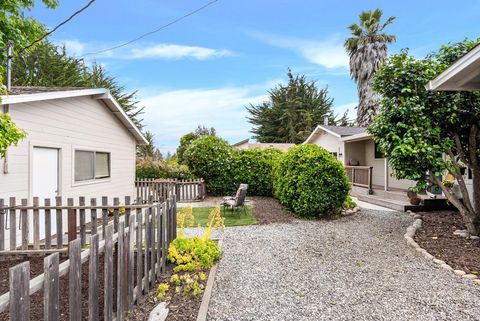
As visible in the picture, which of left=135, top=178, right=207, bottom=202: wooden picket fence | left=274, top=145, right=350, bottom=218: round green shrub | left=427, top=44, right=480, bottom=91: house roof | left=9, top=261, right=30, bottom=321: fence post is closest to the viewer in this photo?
left=9, top=261, right=30, bottom=321: fence post

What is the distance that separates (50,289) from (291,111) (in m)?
35.1

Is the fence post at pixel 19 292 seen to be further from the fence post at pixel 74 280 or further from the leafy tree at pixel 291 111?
the leafy tree at pixel 291 111

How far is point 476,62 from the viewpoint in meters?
5.20

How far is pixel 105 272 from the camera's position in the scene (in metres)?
2.67

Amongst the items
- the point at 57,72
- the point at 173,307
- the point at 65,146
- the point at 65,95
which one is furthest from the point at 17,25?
the point at 57,72

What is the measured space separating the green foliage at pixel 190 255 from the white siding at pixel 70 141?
4110 millimetres

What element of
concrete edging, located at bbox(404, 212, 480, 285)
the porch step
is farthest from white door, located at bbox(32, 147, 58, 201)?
the porch step

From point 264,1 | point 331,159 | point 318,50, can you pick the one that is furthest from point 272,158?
point 318,50

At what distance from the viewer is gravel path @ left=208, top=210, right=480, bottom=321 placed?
3.47 m

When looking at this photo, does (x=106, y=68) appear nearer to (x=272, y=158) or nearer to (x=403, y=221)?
(x=272, y=158)

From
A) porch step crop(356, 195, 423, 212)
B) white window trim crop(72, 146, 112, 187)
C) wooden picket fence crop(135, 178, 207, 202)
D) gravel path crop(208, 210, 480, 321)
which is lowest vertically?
gravel path crop(208, 210, 480, 321)

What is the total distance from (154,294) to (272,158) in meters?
11.8

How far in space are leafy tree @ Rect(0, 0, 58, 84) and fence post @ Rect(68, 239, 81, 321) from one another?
6.73m

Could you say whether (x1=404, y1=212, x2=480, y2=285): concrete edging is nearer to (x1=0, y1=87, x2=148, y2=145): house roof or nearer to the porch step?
the porch step
